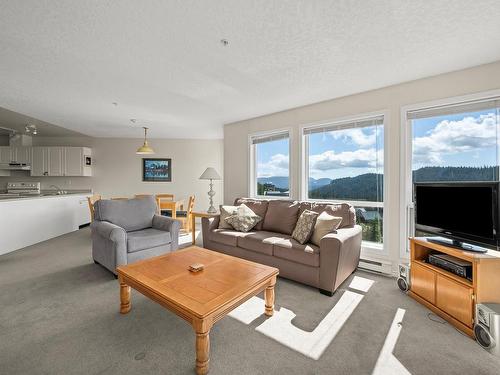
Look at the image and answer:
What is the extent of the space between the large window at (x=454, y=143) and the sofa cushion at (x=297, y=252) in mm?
1357

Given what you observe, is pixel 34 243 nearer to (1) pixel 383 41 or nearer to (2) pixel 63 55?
(2) pixel 63 55

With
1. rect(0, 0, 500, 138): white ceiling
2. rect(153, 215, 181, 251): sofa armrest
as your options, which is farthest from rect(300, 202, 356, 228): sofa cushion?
rect(153, 215, 181, 251): sofa armrest

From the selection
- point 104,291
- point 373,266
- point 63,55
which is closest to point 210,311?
point 104,291

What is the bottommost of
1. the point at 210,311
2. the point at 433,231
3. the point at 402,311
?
the point at 402,311

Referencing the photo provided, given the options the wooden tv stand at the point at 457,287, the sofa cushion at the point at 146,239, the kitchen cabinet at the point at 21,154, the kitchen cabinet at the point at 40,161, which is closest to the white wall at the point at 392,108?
the wooden tv stand at the point at 457,287

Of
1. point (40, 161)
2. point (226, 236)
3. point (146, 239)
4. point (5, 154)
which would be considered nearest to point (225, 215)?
point (226, 236)

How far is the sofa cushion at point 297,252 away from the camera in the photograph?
2529mm

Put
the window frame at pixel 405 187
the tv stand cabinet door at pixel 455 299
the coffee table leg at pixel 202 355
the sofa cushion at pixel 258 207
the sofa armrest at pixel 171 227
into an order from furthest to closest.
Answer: the sofa cushion at pixel 258 207
the sofa armrest at pixel 171 227
the window frame at pixel 405 187
the tv stand cabinet door at pixel 455 299
the coffee table leg at pixel 202 355

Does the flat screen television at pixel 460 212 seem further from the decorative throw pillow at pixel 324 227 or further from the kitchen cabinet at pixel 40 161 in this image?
the kitchen cabinet at pixel 40 161

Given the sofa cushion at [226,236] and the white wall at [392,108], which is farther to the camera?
the sofa cushion at [226,236]

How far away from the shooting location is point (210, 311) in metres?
1.46

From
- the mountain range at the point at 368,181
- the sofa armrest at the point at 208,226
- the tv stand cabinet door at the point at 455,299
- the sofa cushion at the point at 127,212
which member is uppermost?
the mountain range at the point at 368,181

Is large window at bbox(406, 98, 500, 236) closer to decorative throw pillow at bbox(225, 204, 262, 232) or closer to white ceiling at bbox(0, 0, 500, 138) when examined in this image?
white ceiling at bbox(0, 0, 500, 138)

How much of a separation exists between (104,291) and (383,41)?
148 inches
